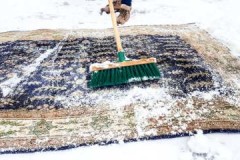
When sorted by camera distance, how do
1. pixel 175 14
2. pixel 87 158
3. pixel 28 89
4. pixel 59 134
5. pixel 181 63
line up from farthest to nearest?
1. pixel 175 14
2. pixel 181 63
3. pixel 28 89
4. pixel 59 134
5. pixel 87 158

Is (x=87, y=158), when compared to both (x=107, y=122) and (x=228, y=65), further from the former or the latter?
(x=228, y=65)

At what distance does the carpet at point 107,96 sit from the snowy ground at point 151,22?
0.07 meters

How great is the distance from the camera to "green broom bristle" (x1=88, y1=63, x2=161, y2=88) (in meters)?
2.75

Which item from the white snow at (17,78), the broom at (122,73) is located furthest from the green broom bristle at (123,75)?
the white snow at (17,78)

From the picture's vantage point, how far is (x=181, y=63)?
10.6 ft

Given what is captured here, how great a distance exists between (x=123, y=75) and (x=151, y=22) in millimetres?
2440

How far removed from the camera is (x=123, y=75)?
277 cm

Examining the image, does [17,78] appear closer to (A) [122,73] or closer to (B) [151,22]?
(A) [122,73]

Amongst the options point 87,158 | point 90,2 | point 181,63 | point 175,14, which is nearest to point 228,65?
point 181,63

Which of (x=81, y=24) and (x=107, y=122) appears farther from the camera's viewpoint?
(x=81, y=24)

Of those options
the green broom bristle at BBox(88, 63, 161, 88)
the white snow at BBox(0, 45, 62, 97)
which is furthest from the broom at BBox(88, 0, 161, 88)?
the white snow at BBox(0, 45, 62, 97)

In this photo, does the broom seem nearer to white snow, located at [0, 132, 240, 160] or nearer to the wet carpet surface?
the wet carpet surface

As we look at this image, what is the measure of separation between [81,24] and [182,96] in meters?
2.81

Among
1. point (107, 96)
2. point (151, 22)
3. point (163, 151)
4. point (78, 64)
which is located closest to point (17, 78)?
point (78, 64)
